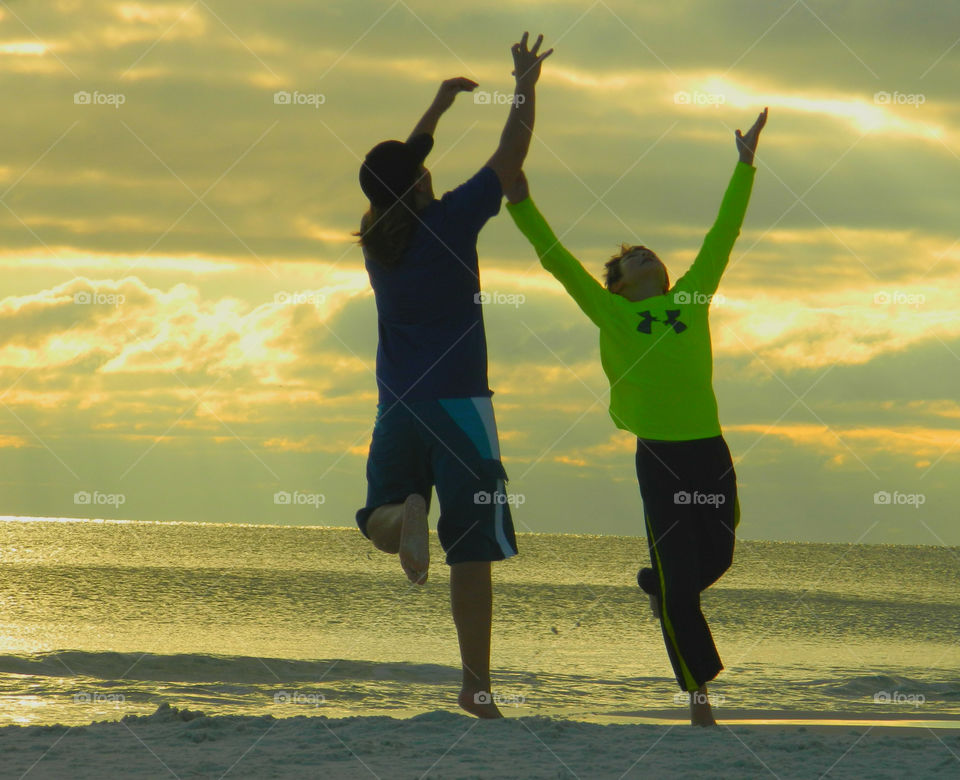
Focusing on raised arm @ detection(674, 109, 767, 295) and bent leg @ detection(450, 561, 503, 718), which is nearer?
bent leg @ detection(450, 561, 503, 718)

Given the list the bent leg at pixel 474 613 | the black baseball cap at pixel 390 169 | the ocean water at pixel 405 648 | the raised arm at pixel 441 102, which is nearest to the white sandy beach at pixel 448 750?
the bent leg at pixel 474 613

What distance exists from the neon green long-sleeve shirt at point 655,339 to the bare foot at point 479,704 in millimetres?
1243

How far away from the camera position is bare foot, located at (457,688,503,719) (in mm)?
3785

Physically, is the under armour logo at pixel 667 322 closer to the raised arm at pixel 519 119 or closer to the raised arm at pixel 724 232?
the raised arm at pixel 724 232

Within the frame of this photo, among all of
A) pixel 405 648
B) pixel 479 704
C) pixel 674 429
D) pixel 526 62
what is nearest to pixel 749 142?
pixel 526 62

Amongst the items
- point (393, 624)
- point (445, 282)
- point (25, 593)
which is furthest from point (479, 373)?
point (25, 593)

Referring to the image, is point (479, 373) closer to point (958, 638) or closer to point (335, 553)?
point (958, 638)

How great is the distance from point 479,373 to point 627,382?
699 millimetres

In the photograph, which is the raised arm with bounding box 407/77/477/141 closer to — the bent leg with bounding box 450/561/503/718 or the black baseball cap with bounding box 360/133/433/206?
the black baseball cap with bounding box 360/133/433/206

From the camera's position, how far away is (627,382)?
4000 mm

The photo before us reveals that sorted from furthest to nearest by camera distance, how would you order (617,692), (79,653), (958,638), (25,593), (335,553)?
(335,553)
(25,593)
(958,638)
(79,653)
(617,692)

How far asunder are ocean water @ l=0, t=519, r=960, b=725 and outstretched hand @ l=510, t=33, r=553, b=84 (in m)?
4.59

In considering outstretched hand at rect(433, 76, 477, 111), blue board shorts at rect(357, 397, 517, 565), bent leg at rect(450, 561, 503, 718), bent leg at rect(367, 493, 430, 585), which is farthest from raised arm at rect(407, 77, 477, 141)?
bent leg at rect(450, 561, 503, 718)

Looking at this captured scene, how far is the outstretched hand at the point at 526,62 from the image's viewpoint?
369 centimetres
